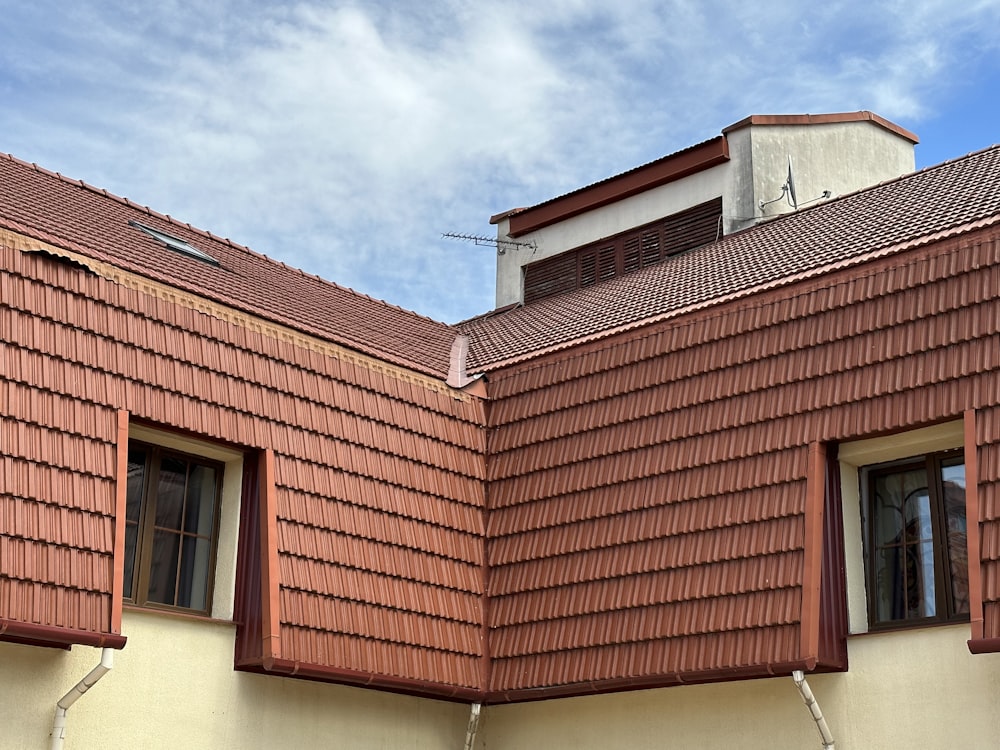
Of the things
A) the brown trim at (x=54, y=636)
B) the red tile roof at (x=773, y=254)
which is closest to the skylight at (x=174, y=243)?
the red tile roof at (x=773, y=254)

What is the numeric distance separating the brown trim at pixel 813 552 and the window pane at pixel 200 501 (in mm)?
5023

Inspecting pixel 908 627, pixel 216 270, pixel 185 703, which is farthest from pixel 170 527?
pixel 908 627

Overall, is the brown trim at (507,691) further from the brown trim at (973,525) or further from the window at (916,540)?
the brown trim at (973,525)

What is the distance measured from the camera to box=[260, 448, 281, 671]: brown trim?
10555mm

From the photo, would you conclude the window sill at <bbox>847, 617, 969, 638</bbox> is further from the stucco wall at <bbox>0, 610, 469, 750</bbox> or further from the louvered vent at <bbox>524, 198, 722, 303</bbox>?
the louvered vent at <bbox>524, 198, 722, 303</bbox>

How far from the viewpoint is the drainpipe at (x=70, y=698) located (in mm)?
9344

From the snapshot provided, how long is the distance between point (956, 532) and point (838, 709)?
1.66m

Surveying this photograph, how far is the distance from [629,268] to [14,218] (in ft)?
33.2

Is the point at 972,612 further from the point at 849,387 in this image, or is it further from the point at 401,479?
the point at 401,479

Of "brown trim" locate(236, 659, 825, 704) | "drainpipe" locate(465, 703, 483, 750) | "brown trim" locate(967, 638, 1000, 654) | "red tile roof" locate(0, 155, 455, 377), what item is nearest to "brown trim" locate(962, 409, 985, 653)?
"brown trim" locate(967, 638, 1000, 654)

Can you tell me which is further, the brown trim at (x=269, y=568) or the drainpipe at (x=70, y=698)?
the brown trim at (x=269, y=568)

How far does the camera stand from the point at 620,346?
12.6 metres

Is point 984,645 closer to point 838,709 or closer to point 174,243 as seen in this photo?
point 838,709

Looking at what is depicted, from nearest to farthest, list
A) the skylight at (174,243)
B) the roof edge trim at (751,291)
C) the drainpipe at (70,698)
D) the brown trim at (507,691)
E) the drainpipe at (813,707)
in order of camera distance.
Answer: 1. the drainpipe at (70,698)
2. the drainpipe at (813,707)
3. the brown trim at (507,691)
4. the roof edge trim at (751,291)
5. the skylight at (174,243)
